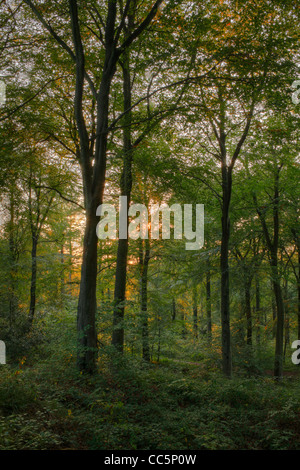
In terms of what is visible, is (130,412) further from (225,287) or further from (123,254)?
(225,287)

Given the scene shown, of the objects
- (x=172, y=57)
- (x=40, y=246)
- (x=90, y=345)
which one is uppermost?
(x=172, y=57)

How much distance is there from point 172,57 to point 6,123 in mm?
4683

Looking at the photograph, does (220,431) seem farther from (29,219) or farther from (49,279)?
(29,219)

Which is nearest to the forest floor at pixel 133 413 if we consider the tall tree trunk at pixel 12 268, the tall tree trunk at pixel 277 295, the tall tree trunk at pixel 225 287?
the tall tree trunk at pixel 225 287

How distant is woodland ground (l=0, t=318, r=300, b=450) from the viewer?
170 inches

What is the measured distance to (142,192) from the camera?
13.9 metres

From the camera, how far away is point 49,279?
12766 millimetres

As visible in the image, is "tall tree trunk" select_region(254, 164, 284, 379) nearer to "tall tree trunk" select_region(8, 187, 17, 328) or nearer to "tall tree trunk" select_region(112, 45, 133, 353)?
"tall tree trunk" select_region(112, 45, 133, 353)

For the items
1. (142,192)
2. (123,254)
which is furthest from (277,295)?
(123,254)

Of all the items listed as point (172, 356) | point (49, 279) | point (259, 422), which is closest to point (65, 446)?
point (259, 422)

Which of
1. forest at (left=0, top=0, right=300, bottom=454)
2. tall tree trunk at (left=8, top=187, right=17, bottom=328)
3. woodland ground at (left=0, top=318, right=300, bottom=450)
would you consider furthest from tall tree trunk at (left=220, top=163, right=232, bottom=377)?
tall tree trunk at (left=8, top=187, right=17, bottom=328)

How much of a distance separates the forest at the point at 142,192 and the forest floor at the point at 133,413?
0.03m

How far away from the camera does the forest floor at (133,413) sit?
Answer: 170 inches

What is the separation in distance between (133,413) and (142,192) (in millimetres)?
9767
